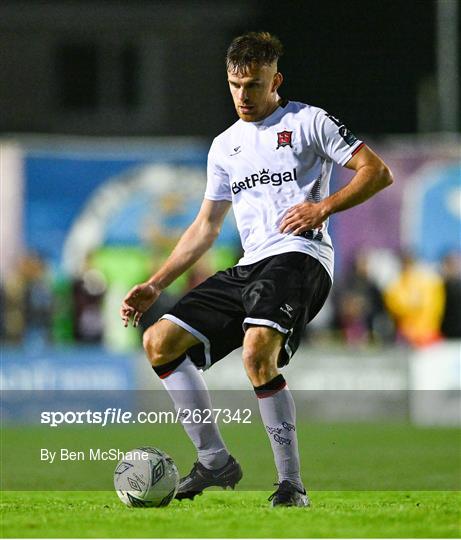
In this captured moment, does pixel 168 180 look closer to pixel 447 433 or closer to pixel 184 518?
pixel 447 433

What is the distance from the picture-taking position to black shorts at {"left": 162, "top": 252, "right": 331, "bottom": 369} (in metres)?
7.66

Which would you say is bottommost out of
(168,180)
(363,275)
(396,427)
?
(396,427)

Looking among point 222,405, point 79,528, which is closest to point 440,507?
point 79,528

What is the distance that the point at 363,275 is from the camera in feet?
66.2

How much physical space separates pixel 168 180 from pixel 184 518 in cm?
1488

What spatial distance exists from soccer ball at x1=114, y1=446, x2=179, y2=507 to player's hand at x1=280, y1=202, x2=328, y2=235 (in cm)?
146

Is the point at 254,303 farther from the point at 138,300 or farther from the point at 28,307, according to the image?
the point at 28,307

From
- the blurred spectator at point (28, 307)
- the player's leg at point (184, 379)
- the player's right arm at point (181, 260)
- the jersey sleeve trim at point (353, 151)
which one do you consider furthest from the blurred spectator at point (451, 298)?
the jersey sleeve trim at point (353, 151)

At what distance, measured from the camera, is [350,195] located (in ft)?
24.8

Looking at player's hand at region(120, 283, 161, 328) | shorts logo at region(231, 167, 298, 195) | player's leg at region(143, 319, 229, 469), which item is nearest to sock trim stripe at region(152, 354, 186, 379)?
player's leg at region(143, 319, 229, 469)

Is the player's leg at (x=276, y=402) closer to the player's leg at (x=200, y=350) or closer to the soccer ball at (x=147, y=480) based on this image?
the player's leg at (x=200, y=350)

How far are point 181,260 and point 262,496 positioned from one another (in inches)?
60.2

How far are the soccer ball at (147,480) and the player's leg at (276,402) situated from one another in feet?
2.06

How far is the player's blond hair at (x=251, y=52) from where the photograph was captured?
7793mm
